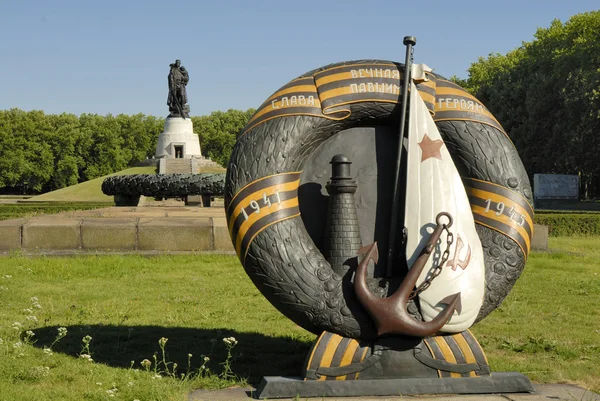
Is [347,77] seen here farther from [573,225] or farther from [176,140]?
[176,140]

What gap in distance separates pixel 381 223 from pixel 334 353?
2.98 feet

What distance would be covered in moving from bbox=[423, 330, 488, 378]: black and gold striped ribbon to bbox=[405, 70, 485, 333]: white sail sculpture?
0.25ft

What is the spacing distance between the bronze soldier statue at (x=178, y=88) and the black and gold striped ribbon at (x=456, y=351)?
31.4 m

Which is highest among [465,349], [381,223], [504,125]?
[504,125]

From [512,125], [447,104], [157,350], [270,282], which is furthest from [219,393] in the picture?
[512,125]

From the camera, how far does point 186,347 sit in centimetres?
556

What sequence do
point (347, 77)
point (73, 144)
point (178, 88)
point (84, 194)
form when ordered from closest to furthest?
point (347, 77) < point (178, 88) < point (84, 194) < point (73, 144)

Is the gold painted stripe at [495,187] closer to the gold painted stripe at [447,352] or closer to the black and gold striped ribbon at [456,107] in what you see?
the black and gold striped ribbon at [456,107]

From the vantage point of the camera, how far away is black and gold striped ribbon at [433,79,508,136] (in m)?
4.70

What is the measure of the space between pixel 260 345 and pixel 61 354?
145cm

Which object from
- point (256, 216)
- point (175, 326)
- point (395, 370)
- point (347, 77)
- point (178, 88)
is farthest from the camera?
point (178, 88)

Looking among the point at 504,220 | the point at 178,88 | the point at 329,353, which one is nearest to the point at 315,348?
the point at 329,353

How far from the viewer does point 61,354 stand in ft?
16.9

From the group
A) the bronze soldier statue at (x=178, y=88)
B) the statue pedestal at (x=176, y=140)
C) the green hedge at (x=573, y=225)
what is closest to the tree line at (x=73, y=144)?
the statue pedestal at (x=176, y=140)
